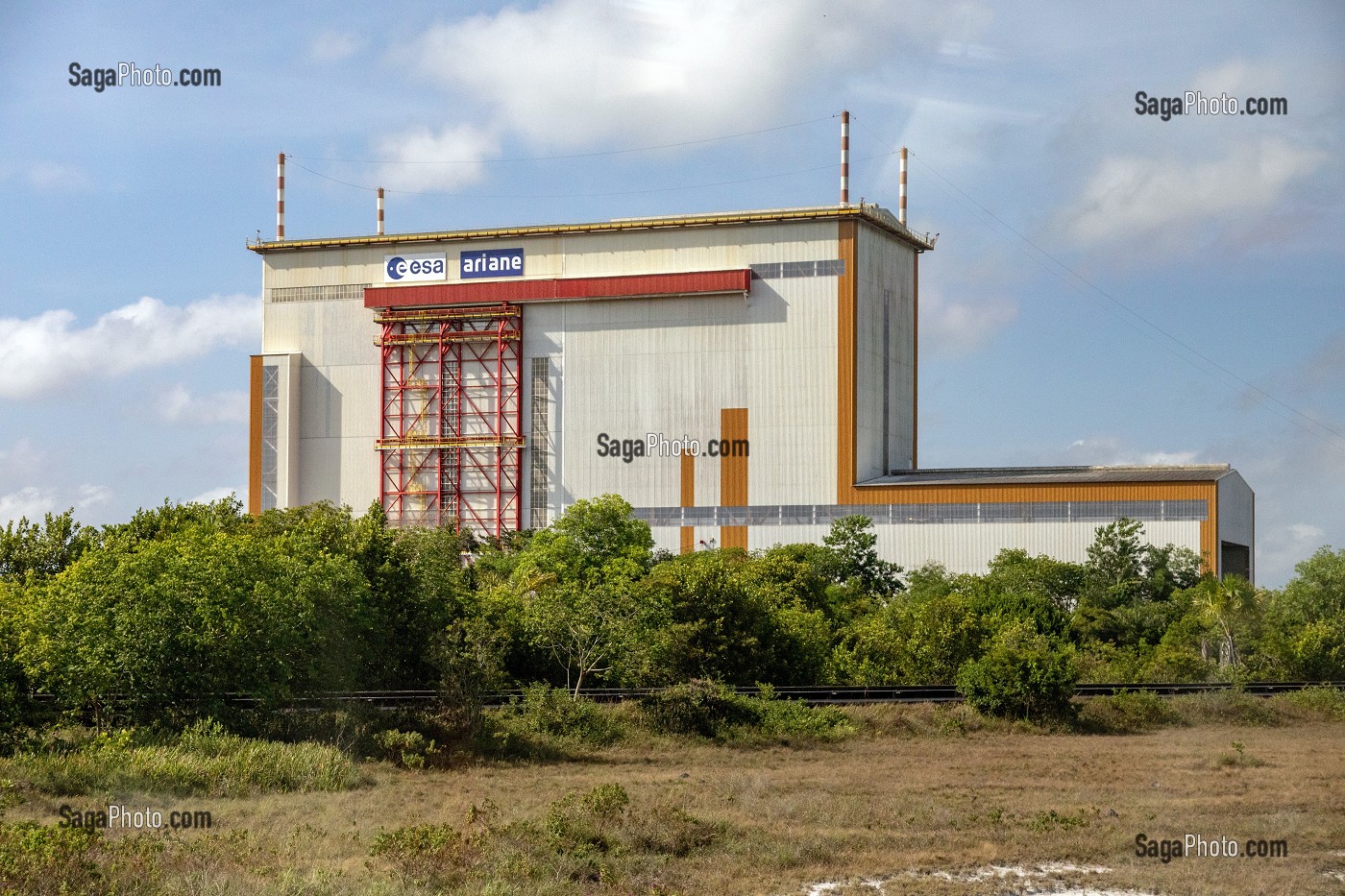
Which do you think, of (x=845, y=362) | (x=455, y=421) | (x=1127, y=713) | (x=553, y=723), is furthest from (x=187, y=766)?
(x=455, y=421)

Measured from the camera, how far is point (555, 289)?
7656cm

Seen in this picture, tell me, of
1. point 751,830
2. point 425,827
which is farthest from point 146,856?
point 751,830

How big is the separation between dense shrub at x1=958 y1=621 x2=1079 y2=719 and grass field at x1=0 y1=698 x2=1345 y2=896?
3866mm

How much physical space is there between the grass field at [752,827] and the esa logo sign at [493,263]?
4723 centimetres

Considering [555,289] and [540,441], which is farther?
[540,441]

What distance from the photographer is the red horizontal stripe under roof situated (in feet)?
242

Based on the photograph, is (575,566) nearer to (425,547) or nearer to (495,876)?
(425,547)

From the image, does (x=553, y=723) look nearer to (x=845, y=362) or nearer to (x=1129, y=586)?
(x=1129, y=586)

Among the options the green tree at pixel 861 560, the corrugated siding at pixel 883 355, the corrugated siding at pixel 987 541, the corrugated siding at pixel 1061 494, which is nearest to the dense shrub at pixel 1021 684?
the green tree at pixel 861 560

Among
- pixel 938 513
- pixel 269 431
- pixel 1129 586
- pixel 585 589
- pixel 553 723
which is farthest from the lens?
pixel 269 431

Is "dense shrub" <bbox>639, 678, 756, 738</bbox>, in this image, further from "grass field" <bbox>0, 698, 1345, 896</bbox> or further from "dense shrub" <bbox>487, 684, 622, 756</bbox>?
"grass field" <bbox>0, 698, 1345, 896</bbox>

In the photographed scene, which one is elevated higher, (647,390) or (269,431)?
(647,390)

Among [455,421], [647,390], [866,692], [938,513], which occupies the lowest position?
[866,692]

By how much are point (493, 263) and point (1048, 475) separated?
108ft
